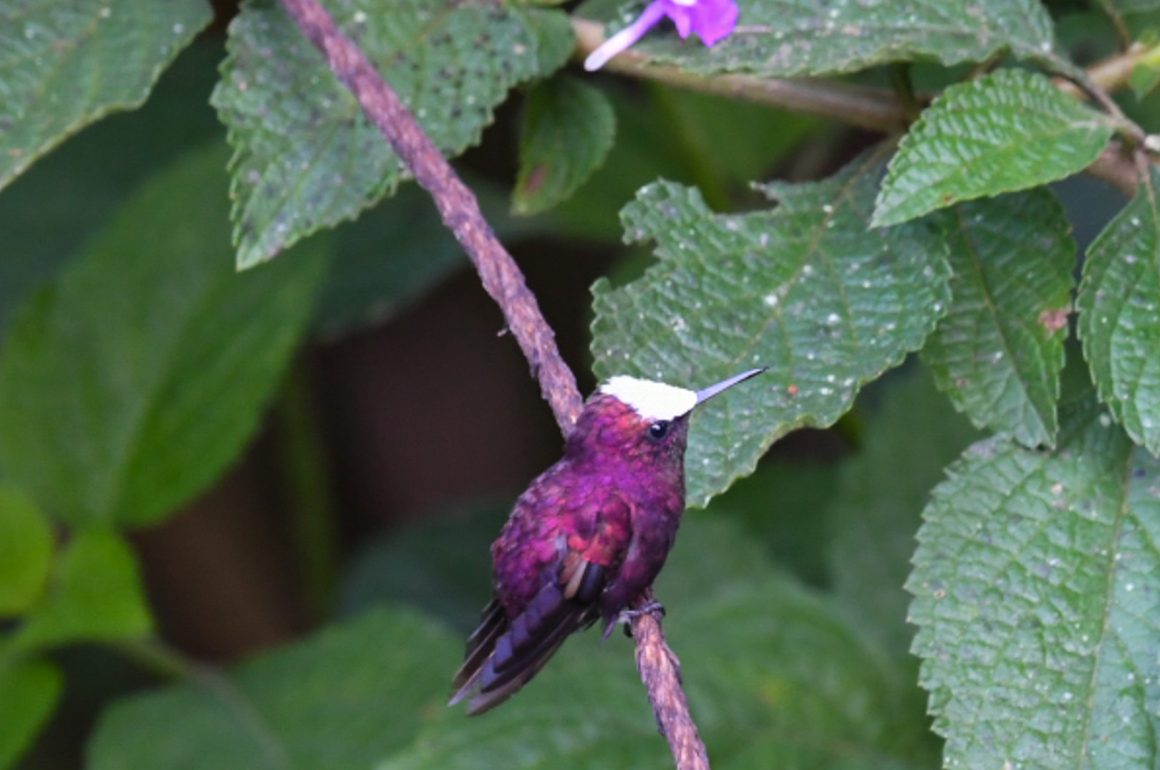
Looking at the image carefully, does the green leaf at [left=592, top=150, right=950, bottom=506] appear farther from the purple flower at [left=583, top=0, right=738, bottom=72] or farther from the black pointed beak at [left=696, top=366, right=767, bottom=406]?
the purple flower at [left=583, top=0, right=738, bottom=72]

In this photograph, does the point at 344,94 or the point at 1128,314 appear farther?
the point at 344,94

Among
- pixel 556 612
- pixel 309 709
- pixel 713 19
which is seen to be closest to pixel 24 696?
pixel 309 709

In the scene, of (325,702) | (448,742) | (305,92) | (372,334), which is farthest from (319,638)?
(372,334)

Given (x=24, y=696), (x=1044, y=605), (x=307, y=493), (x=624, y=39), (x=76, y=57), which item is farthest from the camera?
(x=307, y=493)

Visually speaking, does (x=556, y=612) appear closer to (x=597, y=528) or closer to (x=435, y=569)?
(x=597, y=528)

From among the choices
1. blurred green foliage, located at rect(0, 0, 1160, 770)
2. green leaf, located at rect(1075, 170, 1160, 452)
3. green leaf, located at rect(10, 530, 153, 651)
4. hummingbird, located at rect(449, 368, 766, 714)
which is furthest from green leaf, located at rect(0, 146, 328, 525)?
green leaf, located at rect(1075, 170, 1160, 452)

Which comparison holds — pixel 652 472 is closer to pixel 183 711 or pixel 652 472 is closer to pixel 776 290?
pixel 776 290
